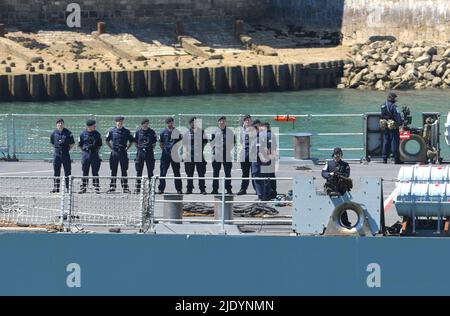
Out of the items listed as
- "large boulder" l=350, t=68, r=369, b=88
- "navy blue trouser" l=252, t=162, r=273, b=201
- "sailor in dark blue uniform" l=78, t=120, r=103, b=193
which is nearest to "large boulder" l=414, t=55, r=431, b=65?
"large boulder" l=350, t=68, r=369, b=88

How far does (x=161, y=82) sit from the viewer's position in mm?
46844

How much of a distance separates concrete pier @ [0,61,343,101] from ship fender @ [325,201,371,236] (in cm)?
3056

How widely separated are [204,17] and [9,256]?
40581mm

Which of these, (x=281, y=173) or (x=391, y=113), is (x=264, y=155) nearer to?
(x=281, y=173)

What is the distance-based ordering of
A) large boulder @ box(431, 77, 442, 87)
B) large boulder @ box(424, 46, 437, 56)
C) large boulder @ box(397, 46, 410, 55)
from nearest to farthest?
large boulder @ box(431, 77, 442, 87), large boulder @ box(424, 46, 437, 56), large boulder @ box(397, 46, 410, 55)

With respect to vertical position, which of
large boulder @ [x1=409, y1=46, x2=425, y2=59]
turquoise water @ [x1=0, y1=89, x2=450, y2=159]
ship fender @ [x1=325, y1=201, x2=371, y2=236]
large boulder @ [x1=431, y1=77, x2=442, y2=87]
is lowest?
turquoise water @ [x1=0, y1=89, x2=450, y2=159]

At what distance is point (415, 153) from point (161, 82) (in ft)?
91.1

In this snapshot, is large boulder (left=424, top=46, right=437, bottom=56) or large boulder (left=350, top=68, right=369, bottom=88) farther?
large boulder (left=424, top=46, right=437, bottom=56)

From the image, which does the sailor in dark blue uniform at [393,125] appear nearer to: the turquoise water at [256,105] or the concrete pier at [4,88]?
the turquoise water at [256,105]

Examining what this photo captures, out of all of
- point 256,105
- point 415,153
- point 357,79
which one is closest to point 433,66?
point 357,79

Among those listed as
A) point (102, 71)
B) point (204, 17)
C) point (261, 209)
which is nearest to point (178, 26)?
point (204, 17)

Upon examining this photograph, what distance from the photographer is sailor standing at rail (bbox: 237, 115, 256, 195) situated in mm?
18203

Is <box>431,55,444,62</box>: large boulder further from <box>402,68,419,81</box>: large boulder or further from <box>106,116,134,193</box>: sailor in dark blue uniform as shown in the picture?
<box>106,116,134,193</box>: sailor in dark blue uniform

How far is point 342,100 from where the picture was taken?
4603 centimetres
